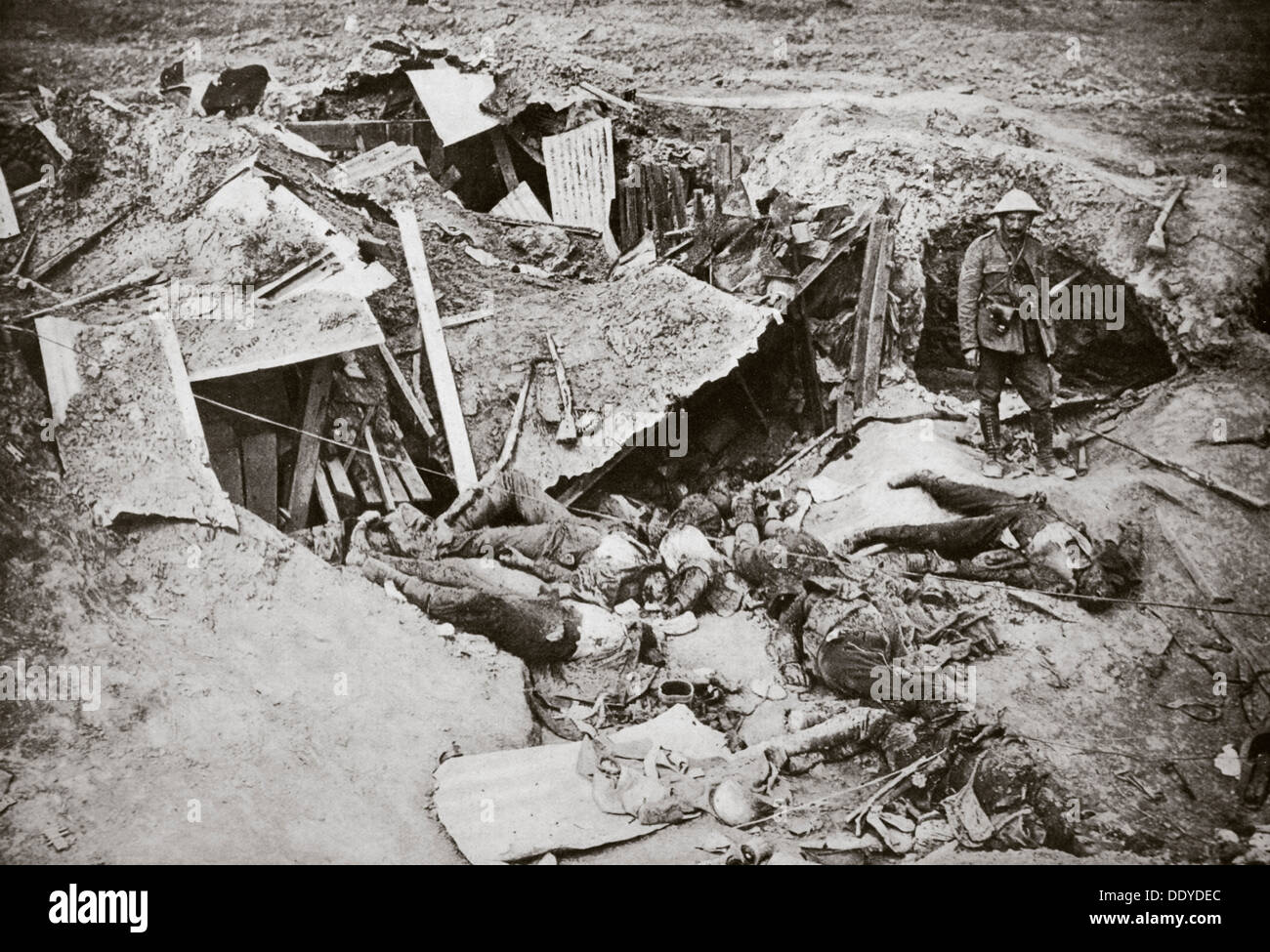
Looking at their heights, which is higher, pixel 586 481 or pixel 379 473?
pixel 379 473

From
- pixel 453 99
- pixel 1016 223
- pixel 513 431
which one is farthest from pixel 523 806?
pixel 453 99

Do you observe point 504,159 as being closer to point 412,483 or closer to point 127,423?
point 412,483

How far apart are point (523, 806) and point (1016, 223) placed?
443cm

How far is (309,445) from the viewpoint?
5.19 m

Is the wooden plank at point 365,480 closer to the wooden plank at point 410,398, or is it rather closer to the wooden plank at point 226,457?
the wooden plank at point 410,398

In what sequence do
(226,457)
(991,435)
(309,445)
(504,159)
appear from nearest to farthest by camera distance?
1. (226,457)
2. (309,445)
3. (991,435)
4. (504,159)

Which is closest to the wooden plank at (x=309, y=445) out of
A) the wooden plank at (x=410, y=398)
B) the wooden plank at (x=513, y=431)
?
the wooden plank at (x=410, y=398)

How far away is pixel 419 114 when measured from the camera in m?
6.86

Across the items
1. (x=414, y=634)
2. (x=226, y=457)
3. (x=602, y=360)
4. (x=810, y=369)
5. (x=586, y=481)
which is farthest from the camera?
(x=810, y=369)

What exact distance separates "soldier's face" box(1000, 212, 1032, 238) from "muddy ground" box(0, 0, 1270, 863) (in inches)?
50.7

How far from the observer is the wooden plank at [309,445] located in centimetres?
512

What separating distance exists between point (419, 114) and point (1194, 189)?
591cm

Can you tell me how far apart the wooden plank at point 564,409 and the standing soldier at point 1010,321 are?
104 inches

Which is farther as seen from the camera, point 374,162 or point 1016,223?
point 374,162
